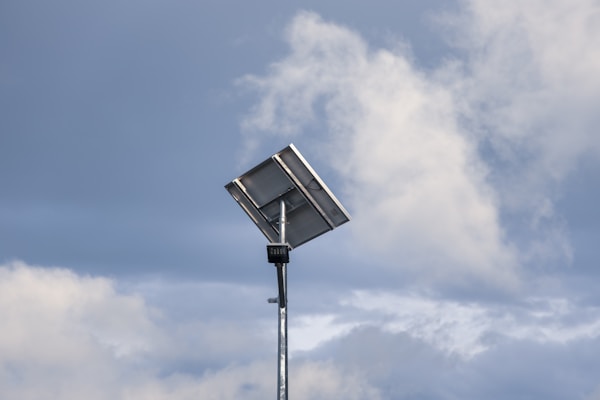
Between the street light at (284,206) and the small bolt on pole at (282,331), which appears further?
the street light at (284,206)

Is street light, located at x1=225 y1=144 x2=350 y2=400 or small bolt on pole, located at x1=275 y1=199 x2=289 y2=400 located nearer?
small bolt on pole, located at x1=275 y1=199 x2=289 y2=400

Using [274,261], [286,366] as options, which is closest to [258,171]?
[274,261]

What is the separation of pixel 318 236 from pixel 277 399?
21.3 ft

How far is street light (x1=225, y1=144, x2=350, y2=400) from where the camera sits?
1278 inches

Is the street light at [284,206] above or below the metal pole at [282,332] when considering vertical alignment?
above

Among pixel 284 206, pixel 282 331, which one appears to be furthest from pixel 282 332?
pixel 284 206

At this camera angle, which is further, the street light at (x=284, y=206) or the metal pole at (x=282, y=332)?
the street light at (x=284, y=206)

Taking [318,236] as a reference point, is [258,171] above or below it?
above

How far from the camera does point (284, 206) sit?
112 feet

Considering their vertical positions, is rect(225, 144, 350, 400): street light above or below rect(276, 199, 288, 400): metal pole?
above

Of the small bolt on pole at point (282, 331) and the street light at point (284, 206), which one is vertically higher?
the street light at point (284, 206)

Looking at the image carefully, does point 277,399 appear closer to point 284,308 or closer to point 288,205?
point 284,308

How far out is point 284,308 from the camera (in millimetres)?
32938

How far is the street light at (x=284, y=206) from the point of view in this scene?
32469 millimetres
